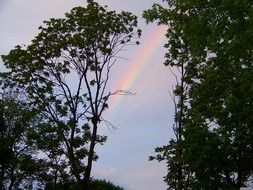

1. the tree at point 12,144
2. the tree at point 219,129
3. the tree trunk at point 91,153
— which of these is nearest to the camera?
the tree at point 219,129

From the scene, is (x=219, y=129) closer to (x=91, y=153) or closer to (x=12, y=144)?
(x=91, y=153)

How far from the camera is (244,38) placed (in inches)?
554

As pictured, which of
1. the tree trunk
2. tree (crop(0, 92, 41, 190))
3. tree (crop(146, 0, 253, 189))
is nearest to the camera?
tree (crop(146, 0, 253, 189))

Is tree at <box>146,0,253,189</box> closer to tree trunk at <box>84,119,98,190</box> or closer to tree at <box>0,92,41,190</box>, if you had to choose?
tree trunk at <box>84,119,98,190</box>

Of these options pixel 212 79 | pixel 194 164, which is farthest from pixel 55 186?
pixel 212 79

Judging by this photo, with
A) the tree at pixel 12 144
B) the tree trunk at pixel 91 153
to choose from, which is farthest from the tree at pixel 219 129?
the tree at pixel 12 144

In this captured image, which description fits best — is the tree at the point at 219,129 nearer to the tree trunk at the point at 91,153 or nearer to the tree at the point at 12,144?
the tree trunk at the point at 91,153

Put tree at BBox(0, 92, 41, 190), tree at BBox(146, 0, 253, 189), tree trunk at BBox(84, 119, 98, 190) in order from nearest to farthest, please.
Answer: tree at BBox(146, 0, 253, 189) < tree trunk at BBox(84, 119, 98, 190) < tree at BBox(0, 92, 41, 190)

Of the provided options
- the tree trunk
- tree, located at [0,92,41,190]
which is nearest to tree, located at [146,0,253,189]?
the tree trunk

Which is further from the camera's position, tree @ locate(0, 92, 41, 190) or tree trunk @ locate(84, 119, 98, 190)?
tree @ locate(0, 92, 41, 190)

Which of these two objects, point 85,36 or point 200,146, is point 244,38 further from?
point 85,36

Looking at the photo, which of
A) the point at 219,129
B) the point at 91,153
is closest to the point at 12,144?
the point at 91,153

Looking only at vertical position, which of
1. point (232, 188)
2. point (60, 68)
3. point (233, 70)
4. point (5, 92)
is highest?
point (5, 92)

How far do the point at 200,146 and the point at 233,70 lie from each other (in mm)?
6500
